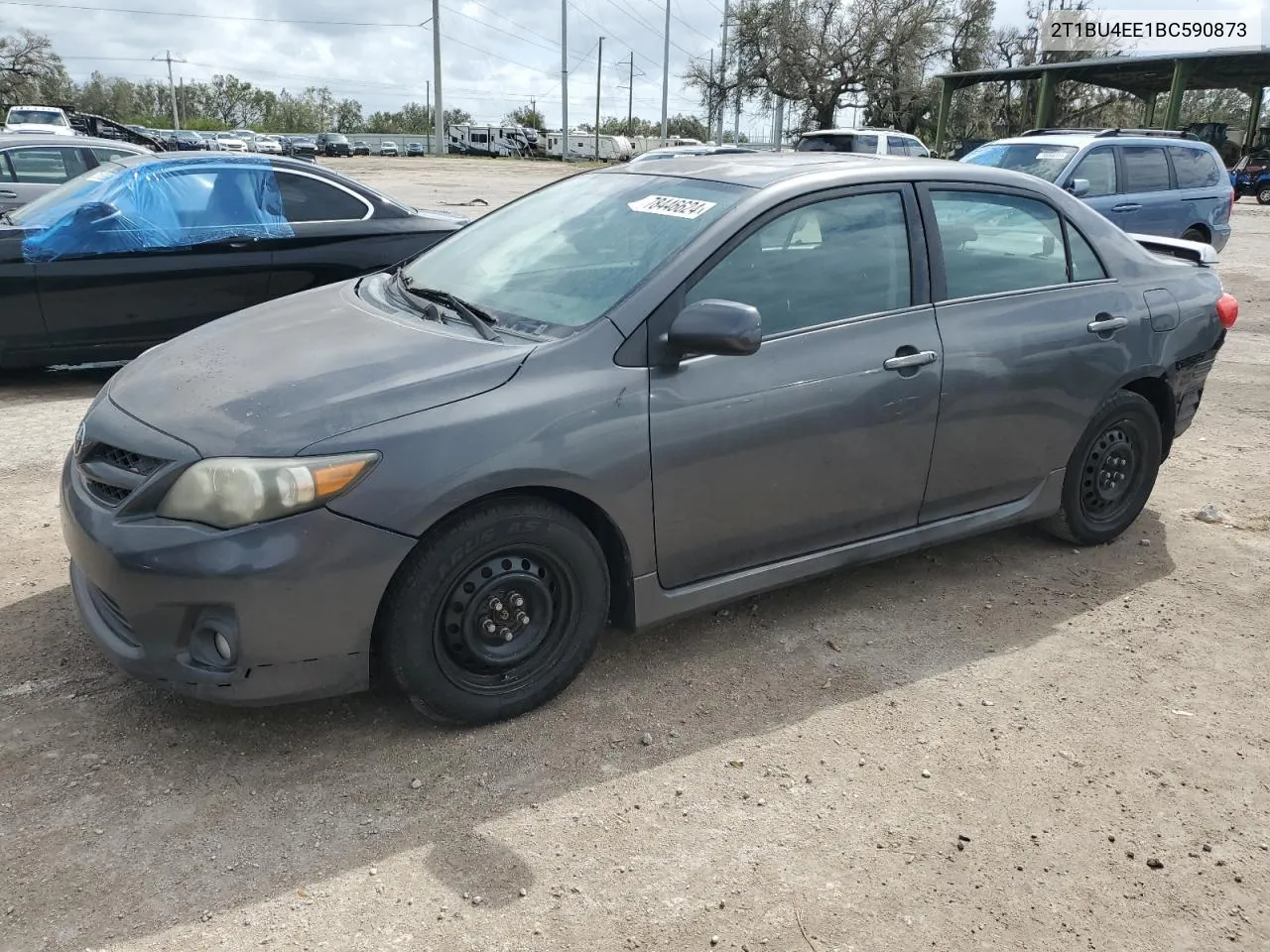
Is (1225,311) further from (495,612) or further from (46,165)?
(46,165)

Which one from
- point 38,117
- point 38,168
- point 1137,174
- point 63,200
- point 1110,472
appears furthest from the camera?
point 38,117

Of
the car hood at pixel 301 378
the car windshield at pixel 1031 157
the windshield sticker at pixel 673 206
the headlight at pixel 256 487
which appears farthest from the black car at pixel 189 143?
the headlight at pixel 256 487

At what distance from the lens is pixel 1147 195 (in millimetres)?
11281

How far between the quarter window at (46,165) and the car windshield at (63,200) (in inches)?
174

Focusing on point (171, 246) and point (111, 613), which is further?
point (171, 246)

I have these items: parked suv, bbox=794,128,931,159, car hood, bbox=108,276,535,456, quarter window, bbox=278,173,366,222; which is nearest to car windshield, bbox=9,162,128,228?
quarter window, bbox=278,173,366,222

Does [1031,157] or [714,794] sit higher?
[1031,157]

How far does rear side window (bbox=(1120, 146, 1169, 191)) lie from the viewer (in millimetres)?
11227

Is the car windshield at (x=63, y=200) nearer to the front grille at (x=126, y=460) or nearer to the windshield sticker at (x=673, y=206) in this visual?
the front grille at (x=126, y=460)

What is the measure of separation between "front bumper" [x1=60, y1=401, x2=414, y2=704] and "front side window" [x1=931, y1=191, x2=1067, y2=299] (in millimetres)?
2360

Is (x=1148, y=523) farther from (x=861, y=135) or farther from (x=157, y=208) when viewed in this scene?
(x=861, y=135)

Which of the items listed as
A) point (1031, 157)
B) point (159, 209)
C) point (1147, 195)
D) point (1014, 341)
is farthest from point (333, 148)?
point (1014, 341)

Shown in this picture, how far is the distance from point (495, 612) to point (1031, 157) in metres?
10.5

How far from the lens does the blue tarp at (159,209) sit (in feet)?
21.3
